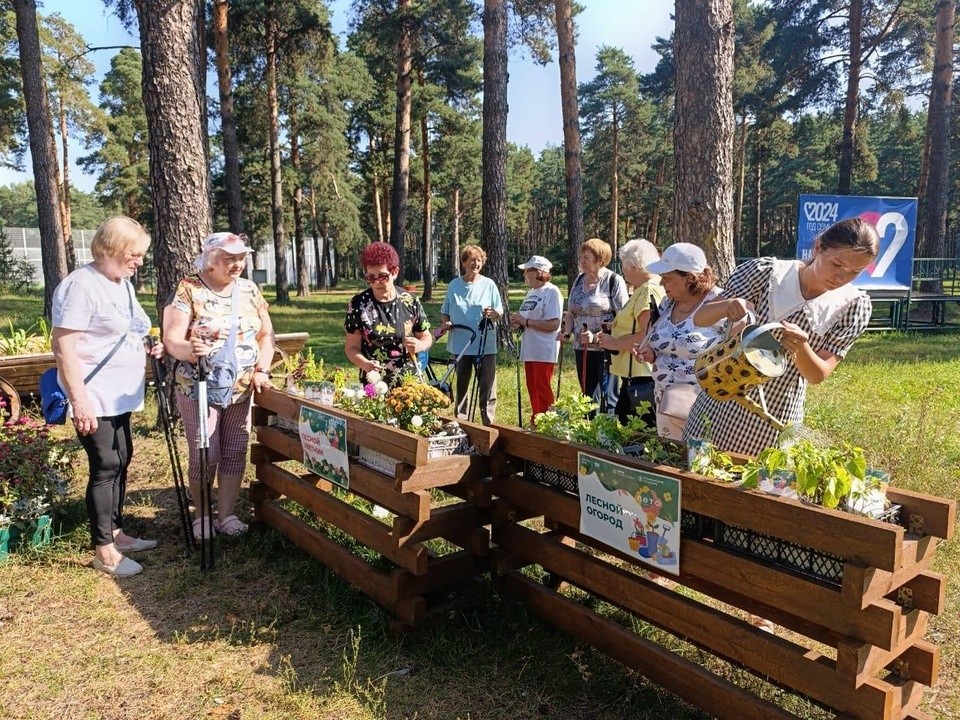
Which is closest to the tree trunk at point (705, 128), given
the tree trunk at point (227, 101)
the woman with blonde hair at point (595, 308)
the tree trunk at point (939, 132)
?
the woman with blonde hair at point (595, 308)

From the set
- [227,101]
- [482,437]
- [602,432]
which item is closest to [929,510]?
[602,432]

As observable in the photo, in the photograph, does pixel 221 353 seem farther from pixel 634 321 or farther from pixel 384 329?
pixel 634 321

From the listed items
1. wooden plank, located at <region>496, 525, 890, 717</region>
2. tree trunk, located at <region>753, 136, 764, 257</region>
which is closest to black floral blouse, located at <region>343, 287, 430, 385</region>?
wooden plank, located at <region>496, 525, 890, 717</region>

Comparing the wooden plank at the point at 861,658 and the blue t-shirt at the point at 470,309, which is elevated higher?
the blue t-shirt at the point at 470,309

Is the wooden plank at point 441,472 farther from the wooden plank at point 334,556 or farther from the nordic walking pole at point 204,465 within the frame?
the nordic walking pole at point 204,465

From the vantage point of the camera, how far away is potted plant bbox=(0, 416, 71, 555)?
3960 mm

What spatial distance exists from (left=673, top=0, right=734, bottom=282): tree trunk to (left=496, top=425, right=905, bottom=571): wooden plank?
3717 mm

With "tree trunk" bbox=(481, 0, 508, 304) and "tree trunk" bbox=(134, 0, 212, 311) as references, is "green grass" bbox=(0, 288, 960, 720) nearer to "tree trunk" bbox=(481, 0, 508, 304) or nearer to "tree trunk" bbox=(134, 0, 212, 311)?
"tree trunk" bbox=(134, 0, 212, 311)

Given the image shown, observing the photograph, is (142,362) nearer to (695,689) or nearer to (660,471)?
(660,471)

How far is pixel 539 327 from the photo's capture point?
224 inches

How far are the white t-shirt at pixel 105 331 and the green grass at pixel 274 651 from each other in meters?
1.03

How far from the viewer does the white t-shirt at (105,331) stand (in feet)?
11.4

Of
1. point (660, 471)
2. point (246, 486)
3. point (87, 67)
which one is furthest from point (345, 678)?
point (87, 67)

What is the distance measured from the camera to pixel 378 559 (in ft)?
12.9
